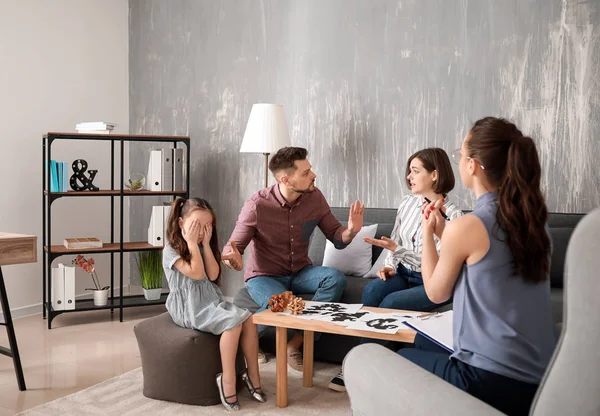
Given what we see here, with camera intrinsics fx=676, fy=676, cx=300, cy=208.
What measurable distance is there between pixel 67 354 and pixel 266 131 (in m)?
1.81

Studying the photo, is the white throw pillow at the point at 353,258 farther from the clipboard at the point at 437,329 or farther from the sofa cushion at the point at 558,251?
the clipboard at the point at 437,329

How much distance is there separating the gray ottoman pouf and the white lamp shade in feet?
5.58

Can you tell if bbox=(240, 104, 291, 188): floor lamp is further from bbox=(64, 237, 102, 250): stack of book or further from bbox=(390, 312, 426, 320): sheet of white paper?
bbox=(390, 312, 426, 320): sheet of white paper

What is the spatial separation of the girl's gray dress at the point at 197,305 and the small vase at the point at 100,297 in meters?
1.81

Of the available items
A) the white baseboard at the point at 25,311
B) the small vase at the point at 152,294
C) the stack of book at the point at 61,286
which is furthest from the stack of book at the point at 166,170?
the white baseboard at the point at 25,311

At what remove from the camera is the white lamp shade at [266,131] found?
14.3 ft

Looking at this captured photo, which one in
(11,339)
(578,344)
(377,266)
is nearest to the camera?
(578,344)

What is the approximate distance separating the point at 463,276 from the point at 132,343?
276cm

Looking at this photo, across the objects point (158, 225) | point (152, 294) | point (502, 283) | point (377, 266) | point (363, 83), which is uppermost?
point (363, 83)

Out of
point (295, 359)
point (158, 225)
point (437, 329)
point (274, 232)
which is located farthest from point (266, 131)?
point (437, 329)

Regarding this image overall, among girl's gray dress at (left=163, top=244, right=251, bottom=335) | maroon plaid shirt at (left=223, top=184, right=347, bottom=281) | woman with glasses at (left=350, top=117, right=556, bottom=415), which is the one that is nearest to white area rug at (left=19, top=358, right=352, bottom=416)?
girl's gray dress at (left=163, top=244, right=251, bottom=335)

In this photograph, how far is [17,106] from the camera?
183 inches

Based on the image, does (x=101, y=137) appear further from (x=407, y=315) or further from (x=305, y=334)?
(x=407, y=315)

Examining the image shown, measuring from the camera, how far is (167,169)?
4863 millimetres
